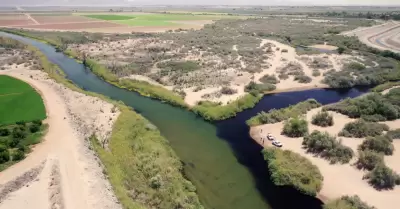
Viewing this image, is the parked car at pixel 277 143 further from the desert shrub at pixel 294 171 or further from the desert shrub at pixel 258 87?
the desert shrub at pixel 258 87

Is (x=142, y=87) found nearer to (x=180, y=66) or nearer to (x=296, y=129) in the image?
(x=180, y=66)

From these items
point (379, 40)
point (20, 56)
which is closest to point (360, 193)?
point (20, 56)

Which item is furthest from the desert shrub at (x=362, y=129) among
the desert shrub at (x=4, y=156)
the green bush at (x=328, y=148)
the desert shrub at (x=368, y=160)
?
the desert shrub at (x=4, y=156)

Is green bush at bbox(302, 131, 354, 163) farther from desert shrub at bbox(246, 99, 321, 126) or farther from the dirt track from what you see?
the dirt track

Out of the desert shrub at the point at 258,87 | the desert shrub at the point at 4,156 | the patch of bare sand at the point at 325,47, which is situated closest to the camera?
the desert shrub at the point at 4,156

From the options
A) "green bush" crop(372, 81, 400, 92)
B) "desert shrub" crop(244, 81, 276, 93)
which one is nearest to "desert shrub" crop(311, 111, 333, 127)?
"desert shrub" crop(244, 81, 276, 93)

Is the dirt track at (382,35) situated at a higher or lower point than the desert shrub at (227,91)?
higher

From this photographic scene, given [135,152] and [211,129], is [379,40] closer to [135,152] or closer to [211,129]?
[211,129]

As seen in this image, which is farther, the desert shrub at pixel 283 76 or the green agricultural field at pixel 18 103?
the desert shrub at pixel 283 76
